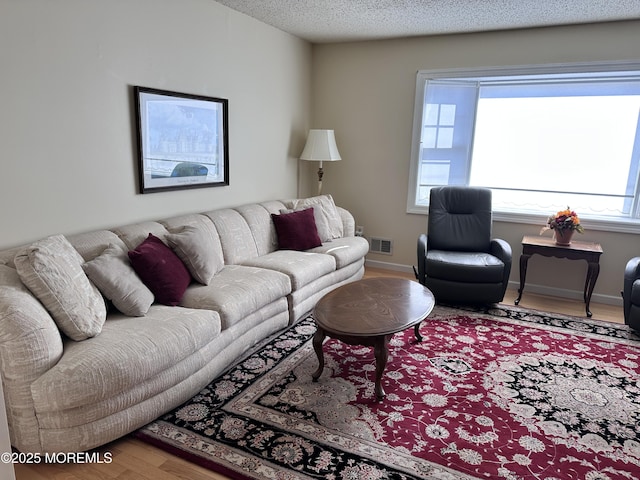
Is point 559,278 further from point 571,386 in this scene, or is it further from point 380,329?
point 380,329

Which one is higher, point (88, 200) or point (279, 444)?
point (88, 200)

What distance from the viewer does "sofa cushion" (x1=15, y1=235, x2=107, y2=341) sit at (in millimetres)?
2033

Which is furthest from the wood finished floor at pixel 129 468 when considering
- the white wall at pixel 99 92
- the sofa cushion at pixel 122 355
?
the white wall at pixel 99 92

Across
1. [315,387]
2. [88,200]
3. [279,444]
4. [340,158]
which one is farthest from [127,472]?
[340,158]

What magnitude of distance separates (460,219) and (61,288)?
3386 mm

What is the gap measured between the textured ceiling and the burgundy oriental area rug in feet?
8.45

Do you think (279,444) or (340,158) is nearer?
(279,444)

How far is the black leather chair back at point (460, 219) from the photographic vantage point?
4.14 metres

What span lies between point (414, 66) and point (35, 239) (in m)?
3.82

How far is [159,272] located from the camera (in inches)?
103

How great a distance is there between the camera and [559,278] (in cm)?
429

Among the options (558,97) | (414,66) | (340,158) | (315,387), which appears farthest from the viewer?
(340,158)

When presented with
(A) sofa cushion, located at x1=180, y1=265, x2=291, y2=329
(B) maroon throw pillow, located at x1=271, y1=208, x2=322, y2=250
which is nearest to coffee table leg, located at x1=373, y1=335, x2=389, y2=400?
(A) sofa cushion, located at x1=180, y1=265, x2=291, y2=329

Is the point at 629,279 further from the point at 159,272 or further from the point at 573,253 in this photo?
the point at 159,272
